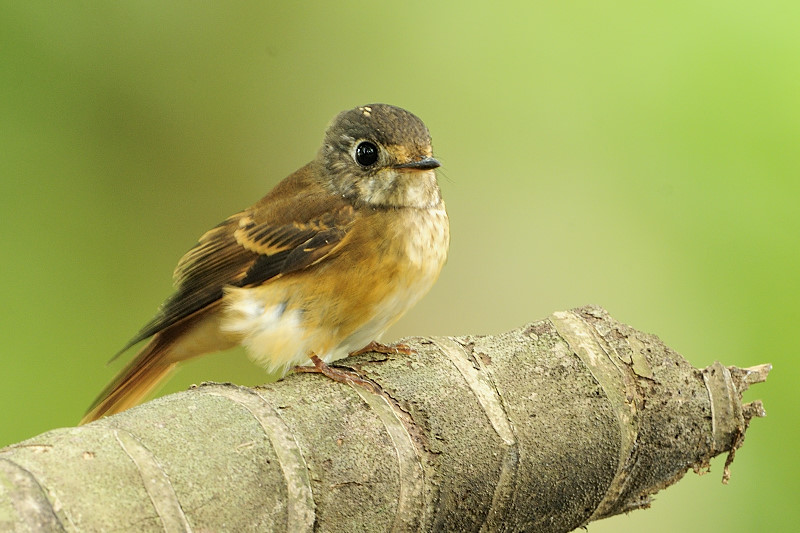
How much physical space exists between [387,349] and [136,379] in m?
0.85

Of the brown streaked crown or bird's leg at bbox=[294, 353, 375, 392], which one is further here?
the brown streaked crown

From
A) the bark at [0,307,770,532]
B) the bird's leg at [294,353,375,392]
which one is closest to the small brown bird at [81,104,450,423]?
the bark at [0,307,770,532]

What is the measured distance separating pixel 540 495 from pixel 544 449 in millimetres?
85

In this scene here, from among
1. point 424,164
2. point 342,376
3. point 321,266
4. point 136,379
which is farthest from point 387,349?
point 136,379

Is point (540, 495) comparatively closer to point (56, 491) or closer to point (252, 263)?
point (56, 491)

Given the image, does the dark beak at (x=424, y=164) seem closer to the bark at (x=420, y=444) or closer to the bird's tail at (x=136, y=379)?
the bark at (x=420, y=444)

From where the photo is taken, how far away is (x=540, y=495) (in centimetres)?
160

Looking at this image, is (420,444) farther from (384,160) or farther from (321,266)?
(384,160)

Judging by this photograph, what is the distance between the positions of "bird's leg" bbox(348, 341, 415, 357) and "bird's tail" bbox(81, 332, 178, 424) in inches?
22.6

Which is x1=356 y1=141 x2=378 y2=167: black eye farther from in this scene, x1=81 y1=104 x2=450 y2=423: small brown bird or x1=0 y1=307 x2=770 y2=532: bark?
x1=0 y1=307 x2=770 y2=532: bark

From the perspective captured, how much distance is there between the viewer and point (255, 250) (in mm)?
2326

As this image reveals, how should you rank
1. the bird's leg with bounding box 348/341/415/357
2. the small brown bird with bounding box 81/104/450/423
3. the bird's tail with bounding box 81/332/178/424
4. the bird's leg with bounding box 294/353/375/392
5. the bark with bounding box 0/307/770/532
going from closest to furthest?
the bark with bounding box 0/307/770/532 < the bird's leg with bounding box 294/353/375/392 < the bird's leg with bounding box 348/341/415/357 < the small brown bird with bounding box 81/104/450/423 < the bird's tail with bounding box 81/332/178/424

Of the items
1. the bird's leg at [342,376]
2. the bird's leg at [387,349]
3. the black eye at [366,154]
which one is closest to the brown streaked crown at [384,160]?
the black eye at [366,154]

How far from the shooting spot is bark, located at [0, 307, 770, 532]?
1207 mm
